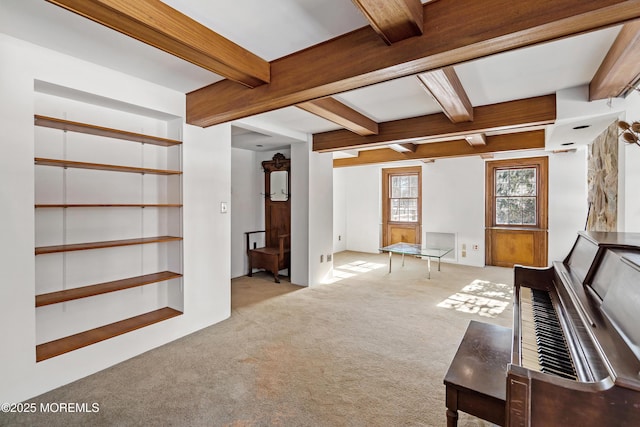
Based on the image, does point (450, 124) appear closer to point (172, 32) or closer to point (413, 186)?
point (172, 32)

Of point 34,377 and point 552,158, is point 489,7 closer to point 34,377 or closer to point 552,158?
point 34,377

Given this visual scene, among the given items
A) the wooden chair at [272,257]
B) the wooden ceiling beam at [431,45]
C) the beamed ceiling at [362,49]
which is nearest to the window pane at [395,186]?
the wooden chair at [272,257]

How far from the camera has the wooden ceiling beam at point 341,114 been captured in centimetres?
262

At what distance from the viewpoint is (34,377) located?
1.94 meters

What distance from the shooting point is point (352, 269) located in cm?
572

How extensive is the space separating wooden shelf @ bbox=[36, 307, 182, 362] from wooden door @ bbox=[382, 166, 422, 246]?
18.0ft

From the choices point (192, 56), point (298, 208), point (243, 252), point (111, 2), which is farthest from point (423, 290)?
point (111, 2)

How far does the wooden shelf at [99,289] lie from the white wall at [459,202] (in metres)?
5.24

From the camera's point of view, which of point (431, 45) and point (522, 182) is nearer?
point (431, 45)

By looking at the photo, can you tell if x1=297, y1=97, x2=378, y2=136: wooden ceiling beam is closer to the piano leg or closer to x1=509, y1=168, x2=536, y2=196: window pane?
the piano leg

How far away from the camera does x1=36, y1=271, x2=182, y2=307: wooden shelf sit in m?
2.07

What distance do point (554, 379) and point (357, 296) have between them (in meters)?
3.27

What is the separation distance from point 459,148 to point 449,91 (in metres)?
→ 2.63

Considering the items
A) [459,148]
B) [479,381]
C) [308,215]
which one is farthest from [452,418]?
[459,148]
